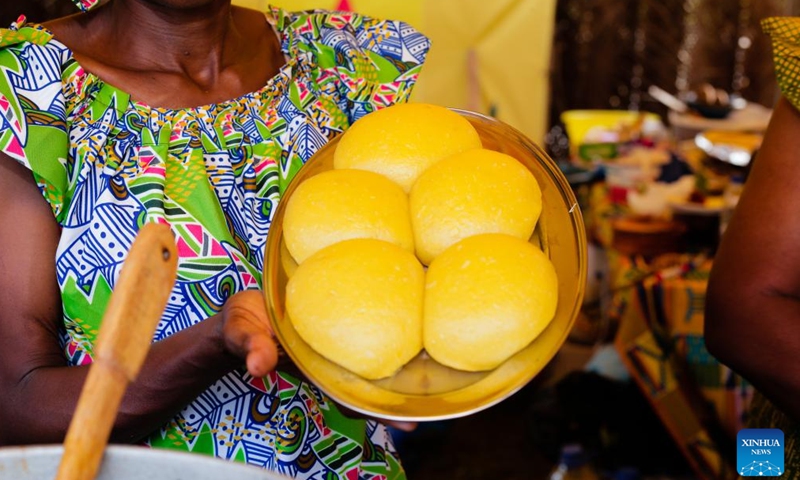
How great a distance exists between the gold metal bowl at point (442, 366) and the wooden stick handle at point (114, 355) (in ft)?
0.65

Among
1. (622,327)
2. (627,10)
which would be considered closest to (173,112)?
(622,327)

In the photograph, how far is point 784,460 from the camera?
1.33 m

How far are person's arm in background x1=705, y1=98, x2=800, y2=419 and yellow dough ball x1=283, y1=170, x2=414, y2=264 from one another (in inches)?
23.7

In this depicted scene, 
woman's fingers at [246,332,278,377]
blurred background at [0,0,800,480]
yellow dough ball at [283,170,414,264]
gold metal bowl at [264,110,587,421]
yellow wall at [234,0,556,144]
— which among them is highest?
yellow dough ball at [283,170,414,264]

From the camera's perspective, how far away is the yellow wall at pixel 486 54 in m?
3.29

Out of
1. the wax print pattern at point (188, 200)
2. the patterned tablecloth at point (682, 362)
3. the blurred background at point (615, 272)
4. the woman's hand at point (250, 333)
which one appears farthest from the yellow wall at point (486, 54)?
the woman's hand at point (250, 333)

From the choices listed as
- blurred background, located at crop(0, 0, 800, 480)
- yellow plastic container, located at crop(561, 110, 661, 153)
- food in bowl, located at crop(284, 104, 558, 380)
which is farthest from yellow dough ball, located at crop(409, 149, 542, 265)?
yellow plastic container, located at crop(561, 110, 661, 153)

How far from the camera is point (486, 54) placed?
12.4ft

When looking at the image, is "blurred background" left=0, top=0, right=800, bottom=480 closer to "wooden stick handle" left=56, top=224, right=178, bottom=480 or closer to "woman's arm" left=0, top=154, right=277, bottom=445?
"woman's arm" left=0, top=154, right=277, bottom=445

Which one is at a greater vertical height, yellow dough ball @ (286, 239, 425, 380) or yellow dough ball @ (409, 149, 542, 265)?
yellow dough ball @ (409, 149, 542, 265)

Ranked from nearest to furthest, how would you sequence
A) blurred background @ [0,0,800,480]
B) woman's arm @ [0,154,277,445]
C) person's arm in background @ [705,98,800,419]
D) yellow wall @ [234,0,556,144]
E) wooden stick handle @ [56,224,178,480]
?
wooden stick handle @ [56,224,178,480] < woman's arm @ [0,154,277,445] < person's arm in background @ [705,98,800,419] < blurred background @ [0,0,800,480] < yellow wall @ [234,0,556,144]

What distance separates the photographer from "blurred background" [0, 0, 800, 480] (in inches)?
102

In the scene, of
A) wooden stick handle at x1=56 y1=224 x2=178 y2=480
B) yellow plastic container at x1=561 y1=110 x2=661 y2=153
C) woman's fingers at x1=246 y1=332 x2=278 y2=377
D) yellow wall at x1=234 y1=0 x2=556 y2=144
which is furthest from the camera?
yellow plastic container at x1=561 y1=110 x2=661 y2=153

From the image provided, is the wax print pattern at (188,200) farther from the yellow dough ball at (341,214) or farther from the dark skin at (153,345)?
the yellow dough ball at (341,214)
